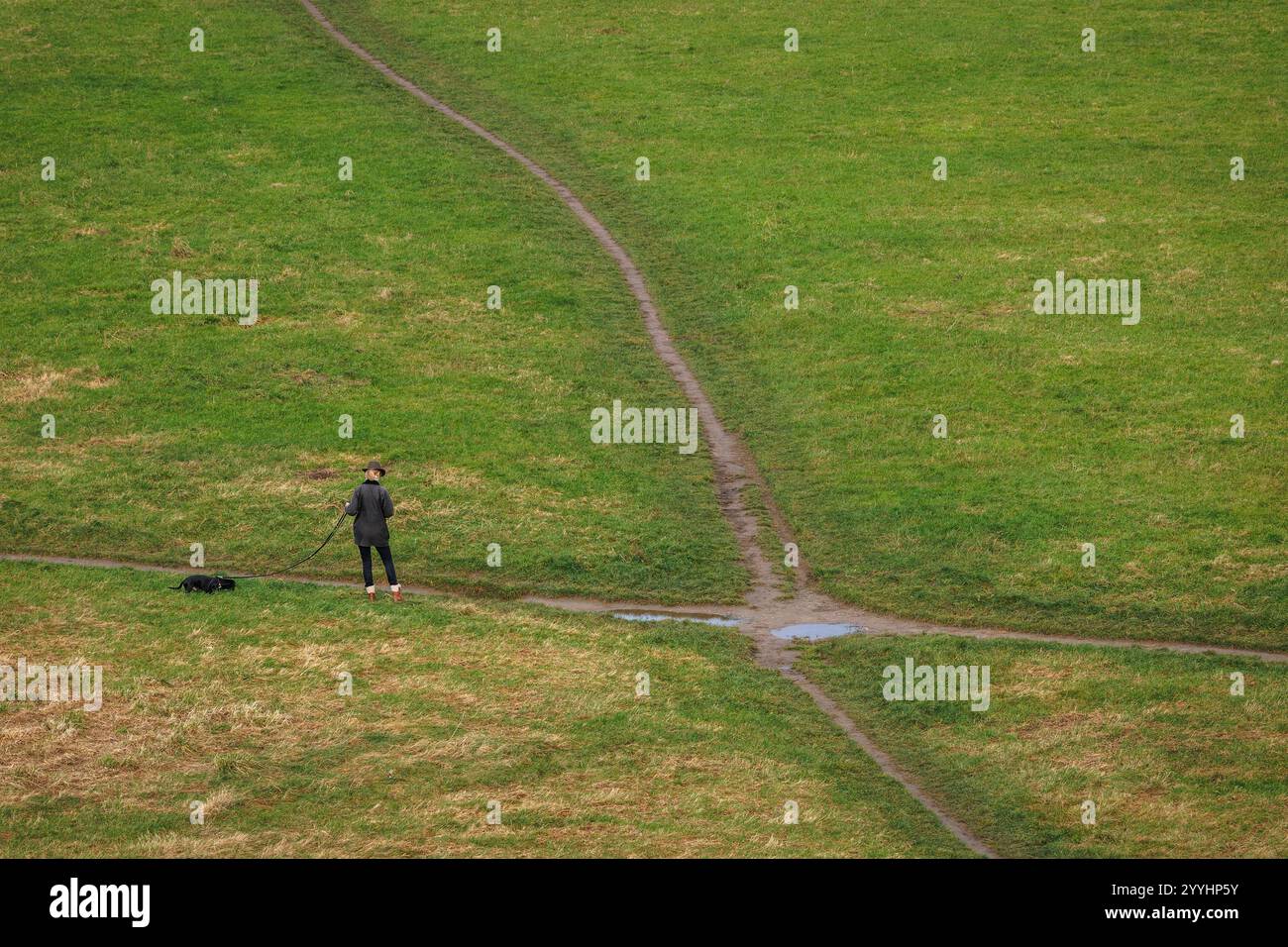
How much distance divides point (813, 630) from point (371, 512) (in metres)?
9.80

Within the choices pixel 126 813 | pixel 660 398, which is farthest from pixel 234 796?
pixel 660 398

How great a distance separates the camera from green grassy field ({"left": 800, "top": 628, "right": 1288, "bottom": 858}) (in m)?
21.7

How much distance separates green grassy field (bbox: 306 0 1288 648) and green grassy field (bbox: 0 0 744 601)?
3.86 meters

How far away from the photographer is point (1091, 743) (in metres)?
24.7

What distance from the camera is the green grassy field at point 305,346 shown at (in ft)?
113

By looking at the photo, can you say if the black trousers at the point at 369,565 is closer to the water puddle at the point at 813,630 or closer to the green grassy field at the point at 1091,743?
the water puddle at the point at 813,630

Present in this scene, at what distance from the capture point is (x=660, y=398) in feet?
137
